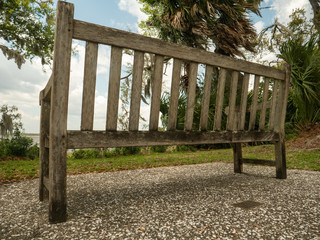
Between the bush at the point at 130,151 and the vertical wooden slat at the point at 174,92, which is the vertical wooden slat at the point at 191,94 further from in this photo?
the bush at the point at 130,151

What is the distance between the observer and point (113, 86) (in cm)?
226

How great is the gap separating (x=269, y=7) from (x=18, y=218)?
42.5 feet

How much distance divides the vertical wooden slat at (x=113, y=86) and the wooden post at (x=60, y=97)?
37 centimetres

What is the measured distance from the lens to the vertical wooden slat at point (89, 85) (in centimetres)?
214

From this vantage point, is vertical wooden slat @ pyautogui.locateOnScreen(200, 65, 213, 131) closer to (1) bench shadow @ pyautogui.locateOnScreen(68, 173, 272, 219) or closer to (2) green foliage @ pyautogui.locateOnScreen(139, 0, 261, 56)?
(1) bench shadow @ pyautogui.locateOnScreen(68, 173, 272, 219)

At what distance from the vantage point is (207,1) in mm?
9727

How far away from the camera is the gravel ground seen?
6.32 feet

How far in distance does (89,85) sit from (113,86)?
21 cm

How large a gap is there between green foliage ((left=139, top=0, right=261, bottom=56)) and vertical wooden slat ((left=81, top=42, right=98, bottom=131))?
8.15 meters

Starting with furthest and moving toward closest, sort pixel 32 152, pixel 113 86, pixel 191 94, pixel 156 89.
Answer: pixel 32 152 → pixel 191 94 → pixel 156 89 → pixel 113 86

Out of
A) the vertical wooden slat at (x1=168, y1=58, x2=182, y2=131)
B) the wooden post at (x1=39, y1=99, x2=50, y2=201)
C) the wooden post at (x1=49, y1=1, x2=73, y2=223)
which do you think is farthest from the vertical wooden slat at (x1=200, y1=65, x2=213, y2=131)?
the wooden post at (x1=39, y1=99, x2=50, y2=201)

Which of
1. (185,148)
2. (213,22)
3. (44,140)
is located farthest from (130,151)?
(44,140)

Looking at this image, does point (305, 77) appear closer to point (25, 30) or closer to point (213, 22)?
point (213, 22)

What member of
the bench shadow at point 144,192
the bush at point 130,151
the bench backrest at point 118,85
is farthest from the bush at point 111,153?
the bench backrest at point 118,85
